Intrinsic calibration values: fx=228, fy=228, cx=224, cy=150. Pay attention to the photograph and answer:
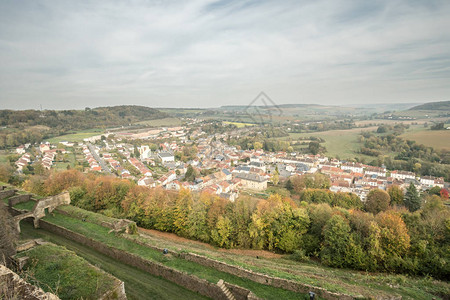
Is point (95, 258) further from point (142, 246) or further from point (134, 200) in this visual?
point (134, 200)

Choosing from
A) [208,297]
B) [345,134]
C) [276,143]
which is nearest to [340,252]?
[208,297]

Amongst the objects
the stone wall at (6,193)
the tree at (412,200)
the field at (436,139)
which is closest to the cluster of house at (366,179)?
the tree at (412,200)

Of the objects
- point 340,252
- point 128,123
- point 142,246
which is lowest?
point 340,252

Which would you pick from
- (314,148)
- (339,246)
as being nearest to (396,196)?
(339,246)

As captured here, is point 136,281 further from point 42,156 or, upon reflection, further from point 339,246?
point 42,156

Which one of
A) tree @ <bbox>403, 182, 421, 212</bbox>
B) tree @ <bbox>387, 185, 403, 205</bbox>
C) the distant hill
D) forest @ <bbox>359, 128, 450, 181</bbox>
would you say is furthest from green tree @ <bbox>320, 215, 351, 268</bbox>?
the distant hill
